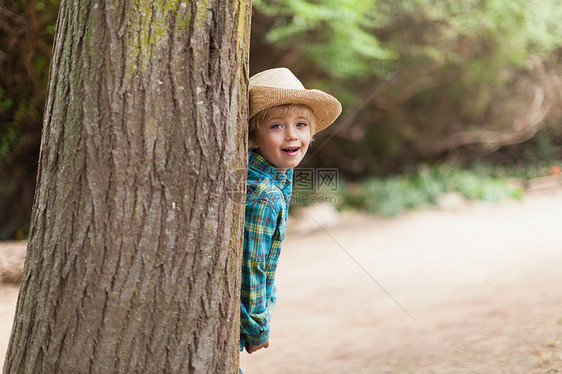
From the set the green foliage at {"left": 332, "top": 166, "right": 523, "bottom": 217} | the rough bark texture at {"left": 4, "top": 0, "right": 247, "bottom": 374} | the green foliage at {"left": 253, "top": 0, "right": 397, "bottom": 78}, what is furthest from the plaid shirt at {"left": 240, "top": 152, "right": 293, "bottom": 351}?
the green foliage at {"left": 332, "top": 166, "right": 523, "bottom": 217}

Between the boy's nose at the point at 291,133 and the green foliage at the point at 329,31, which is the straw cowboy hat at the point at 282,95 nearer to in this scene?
the boy's nose at the point at 291,133

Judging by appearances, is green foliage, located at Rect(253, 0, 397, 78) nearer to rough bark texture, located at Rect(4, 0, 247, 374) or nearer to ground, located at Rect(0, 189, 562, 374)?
ground, located at Rect(0, 189, 562, 374)

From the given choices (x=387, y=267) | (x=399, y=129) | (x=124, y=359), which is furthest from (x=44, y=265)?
(x=399, y=129)

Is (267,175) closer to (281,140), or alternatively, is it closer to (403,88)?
(281,140)

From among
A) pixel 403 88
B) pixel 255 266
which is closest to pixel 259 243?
pixel 255 266

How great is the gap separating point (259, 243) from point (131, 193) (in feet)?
1.96

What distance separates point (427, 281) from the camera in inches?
244

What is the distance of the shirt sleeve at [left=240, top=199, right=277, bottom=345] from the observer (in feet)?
7.07

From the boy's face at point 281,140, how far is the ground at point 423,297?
5.86 ft

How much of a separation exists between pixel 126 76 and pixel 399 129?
11.0 metres

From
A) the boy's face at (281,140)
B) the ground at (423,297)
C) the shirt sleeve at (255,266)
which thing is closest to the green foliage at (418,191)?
the ground at (423,297)

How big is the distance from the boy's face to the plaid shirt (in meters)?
0.05

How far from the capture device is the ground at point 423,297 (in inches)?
140

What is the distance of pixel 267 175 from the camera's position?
231 centimetres
